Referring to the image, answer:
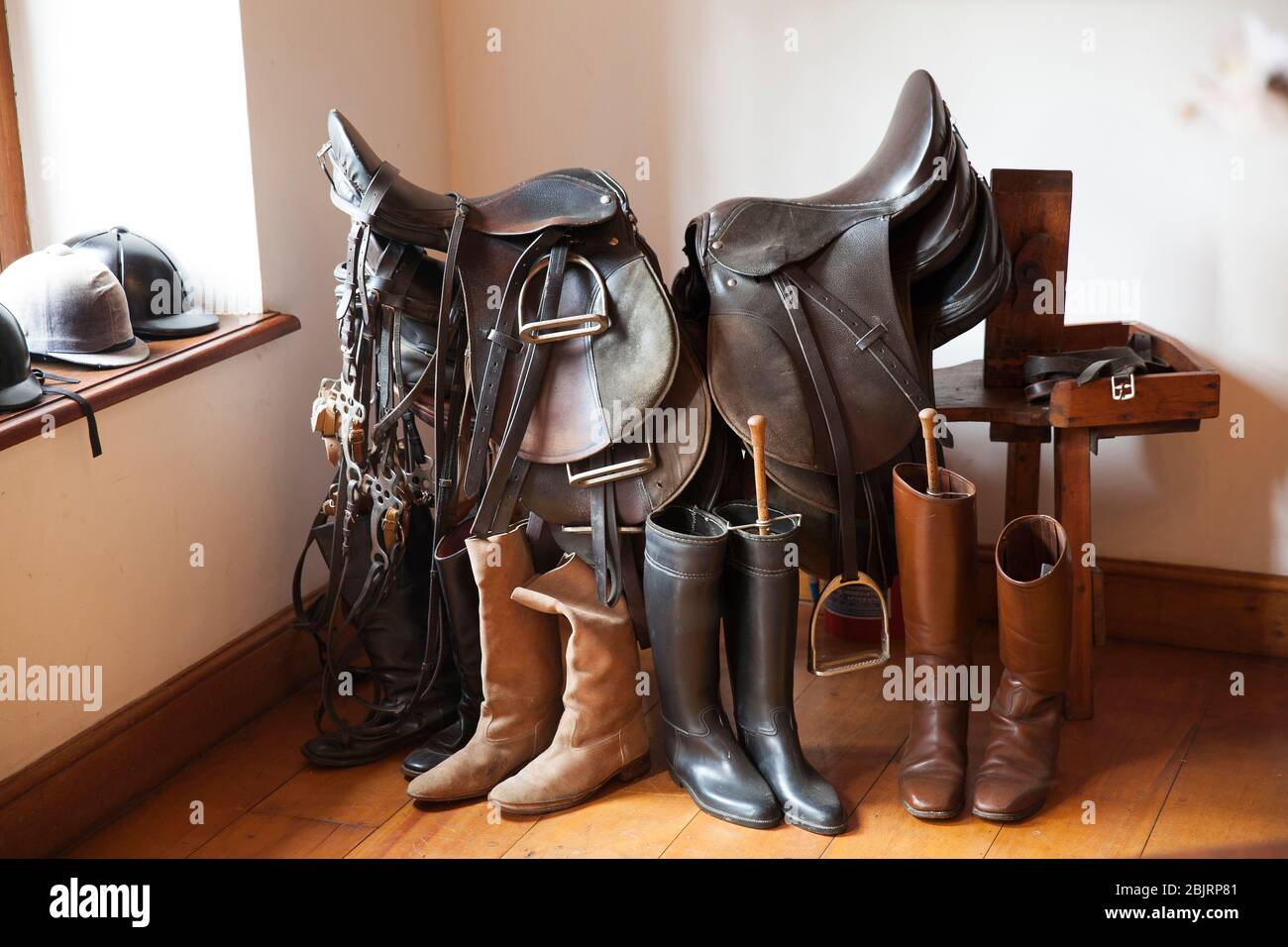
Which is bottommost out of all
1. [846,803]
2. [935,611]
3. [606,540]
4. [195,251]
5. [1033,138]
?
[846,803]

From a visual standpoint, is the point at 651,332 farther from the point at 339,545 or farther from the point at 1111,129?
the point at 1111,129

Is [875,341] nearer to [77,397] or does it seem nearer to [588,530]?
[588,530]

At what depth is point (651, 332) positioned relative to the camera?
2227mm

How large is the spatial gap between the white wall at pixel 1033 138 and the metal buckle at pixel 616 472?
958 millimetres

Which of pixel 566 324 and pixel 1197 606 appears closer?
pixel 566 324

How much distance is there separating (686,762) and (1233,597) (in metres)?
1.26

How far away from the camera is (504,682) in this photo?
2.33 meters

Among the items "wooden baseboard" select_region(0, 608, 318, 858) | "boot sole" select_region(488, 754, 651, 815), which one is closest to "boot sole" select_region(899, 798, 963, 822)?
"boot sole" select_region(488, 754, 651, 815)

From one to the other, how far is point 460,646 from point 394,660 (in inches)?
7.5

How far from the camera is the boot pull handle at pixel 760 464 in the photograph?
216 cm

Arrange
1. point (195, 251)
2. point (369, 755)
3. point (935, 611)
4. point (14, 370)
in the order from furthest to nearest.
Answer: point (195, 251) → point (369, 755) → point (935, 611) → point (14, 370)

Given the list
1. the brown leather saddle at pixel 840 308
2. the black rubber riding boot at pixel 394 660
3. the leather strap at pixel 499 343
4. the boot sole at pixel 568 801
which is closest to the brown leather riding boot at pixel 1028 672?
the brown leather saddle at pixel 840 308

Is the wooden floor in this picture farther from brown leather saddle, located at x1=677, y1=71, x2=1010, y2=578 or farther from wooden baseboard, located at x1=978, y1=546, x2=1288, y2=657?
brown leather saddle, located at x1=677, y1=71, x2=1010, y2=578

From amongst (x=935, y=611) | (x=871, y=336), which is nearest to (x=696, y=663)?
(x=935, y=611)
